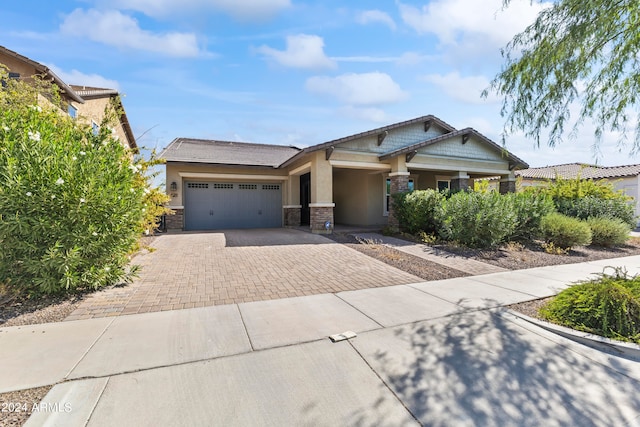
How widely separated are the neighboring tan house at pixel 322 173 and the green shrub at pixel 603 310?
882 cm

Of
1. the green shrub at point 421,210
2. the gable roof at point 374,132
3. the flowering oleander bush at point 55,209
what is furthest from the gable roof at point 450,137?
the flowering oleander bush at point 55,209

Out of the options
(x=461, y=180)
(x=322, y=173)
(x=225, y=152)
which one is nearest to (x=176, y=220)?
(x=225, y=152)

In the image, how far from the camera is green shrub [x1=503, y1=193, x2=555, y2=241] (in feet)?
33.2

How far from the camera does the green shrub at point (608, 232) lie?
10.3 metres

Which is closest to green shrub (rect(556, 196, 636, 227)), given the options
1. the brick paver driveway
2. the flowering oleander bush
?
the brick paver driveway

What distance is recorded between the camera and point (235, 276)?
6.12m

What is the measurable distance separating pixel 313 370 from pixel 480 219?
825 cm

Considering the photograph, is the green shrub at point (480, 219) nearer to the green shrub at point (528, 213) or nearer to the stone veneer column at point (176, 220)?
the green shrub at point (528, 213)

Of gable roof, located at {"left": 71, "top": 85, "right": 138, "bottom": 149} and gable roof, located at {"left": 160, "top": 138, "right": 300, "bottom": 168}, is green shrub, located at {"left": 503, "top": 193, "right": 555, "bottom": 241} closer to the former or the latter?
gable roof, located at {"left": 160, "top": 138, "right": 300, "bottom": 168}

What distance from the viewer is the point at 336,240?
1089 cm

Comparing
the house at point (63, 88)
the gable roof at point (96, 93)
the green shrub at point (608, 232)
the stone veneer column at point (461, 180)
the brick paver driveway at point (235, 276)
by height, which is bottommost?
the brick paver driveway at point (235, 276)

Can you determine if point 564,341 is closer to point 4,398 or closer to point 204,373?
point 204,373

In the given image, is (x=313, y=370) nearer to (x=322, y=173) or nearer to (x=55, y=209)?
(x=55, y=209)

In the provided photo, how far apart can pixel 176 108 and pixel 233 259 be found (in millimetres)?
6976
